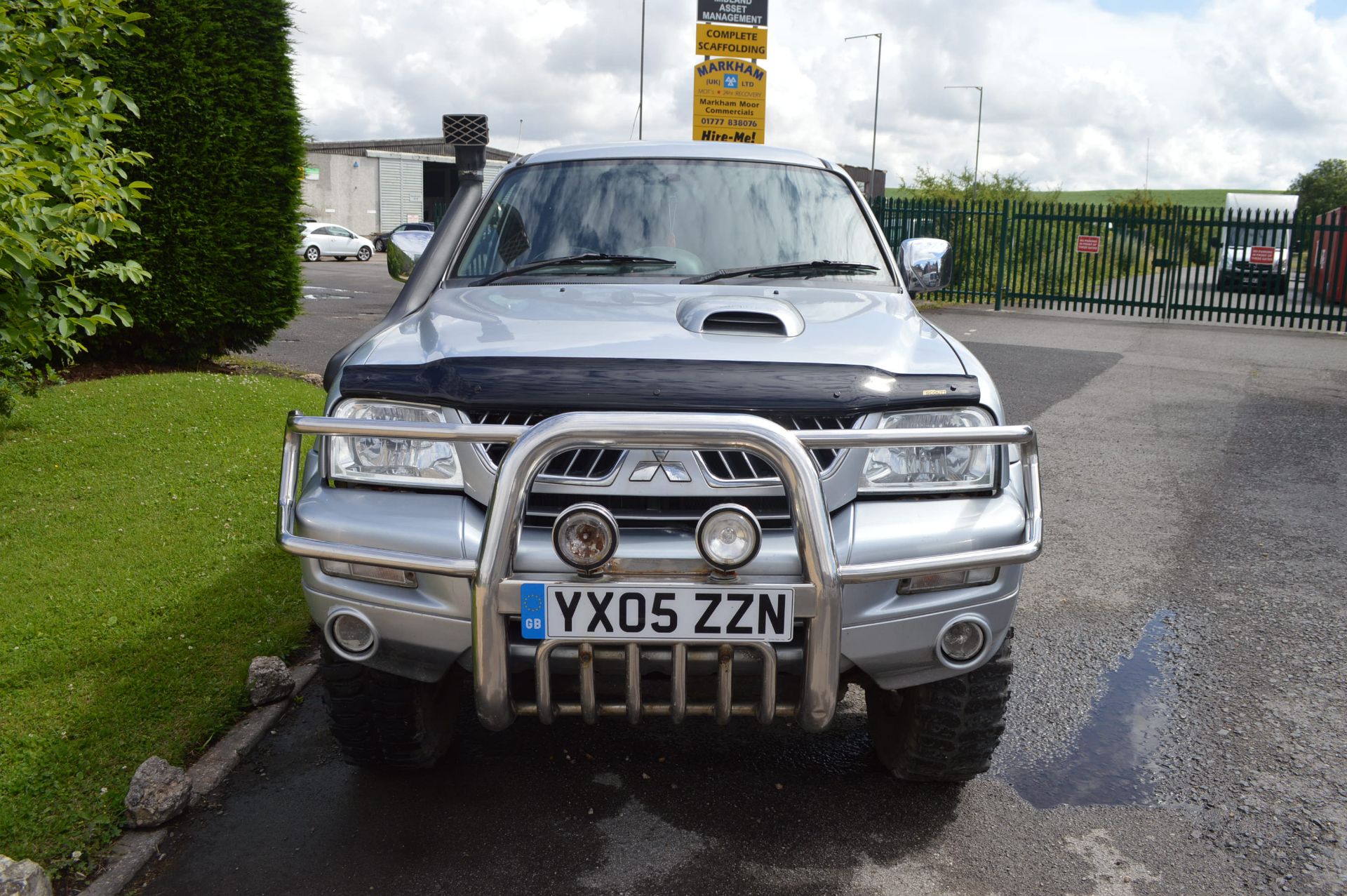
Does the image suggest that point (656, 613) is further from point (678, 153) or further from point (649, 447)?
point (678, 153)

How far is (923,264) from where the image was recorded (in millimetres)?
4434

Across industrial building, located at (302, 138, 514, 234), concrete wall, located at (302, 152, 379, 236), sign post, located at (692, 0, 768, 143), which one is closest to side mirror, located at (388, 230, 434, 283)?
sign post, located at (692, 0, 768, 143)

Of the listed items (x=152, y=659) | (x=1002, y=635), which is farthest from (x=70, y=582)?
(x=1002, y=635)

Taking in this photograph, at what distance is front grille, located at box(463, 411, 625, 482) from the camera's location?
272cm

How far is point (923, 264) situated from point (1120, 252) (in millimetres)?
16770

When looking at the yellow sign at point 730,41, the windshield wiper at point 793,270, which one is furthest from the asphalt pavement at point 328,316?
the windshield wiper at point 793,270

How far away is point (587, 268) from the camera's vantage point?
3842 millimetres

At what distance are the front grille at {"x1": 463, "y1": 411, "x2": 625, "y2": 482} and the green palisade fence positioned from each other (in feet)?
61.0

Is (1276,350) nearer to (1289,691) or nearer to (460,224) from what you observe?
(1289,691)

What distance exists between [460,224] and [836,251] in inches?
58.5

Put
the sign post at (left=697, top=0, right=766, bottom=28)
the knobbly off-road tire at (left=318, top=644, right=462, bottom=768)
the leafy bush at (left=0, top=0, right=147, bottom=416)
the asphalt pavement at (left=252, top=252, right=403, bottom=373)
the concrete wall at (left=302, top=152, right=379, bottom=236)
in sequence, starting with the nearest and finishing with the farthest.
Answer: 1. the knobbly off-road tire at (left=318, top=644, right=462, bottom=768)
2. the leafy bush at (left=0, top=0, right=147, bottom=416)
3. the asphalt pavement at (left=252, top=252, right=403, bottom=373)
4. the sign post at (left=697, top=0, right=766, bottom=28)
5. the concrete wall at (left=302, top=152, right=379, bottom=236)

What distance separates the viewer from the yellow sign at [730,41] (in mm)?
16062

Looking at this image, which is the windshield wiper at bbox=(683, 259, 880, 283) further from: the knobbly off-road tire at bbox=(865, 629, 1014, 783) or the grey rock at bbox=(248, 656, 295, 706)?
the grey rock at bbox=(248, 656, 295, 706)

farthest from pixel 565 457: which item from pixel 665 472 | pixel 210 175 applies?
pixel 210 175
